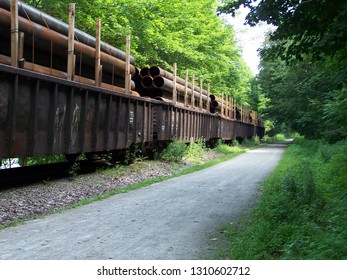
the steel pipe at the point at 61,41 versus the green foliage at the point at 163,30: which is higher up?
the green foliage at the point at 163,30

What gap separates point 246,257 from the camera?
3.97 m

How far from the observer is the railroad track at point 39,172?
842cm

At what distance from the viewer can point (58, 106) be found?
8.70m

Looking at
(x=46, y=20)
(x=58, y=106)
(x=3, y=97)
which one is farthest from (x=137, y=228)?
(x=46, y=20)

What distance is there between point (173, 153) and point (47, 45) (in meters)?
7.42

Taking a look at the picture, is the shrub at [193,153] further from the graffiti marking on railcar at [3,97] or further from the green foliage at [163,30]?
the graffiti marking on railcar at [3,97]

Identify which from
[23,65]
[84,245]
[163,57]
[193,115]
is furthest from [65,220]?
[163,57]

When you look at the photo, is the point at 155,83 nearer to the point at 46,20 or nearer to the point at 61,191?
the point at 46,20

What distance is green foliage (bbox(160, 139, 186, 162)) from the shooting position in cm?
1552

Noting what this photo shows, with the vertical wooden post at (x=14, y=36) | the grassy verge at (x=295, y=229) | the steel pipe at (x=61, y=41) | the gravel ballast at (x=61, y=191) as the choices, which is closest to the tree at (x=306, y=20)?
the grassy verge at (x=295, y=229)

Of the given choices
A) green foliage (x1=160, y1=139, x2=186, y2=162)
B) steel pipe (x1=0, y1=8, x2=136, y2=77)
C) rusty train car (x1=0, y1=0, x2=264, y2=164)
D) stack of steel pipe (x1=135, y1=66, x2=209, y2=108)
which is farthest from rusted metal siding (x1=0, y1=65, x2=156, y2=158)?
stack of steel pipe (x1=135, y1=66, x2=209, y2=108)

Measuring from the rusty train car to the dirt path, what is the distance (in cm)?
205

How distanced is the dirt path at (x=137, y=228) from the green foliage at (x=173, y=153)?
6460 mm
